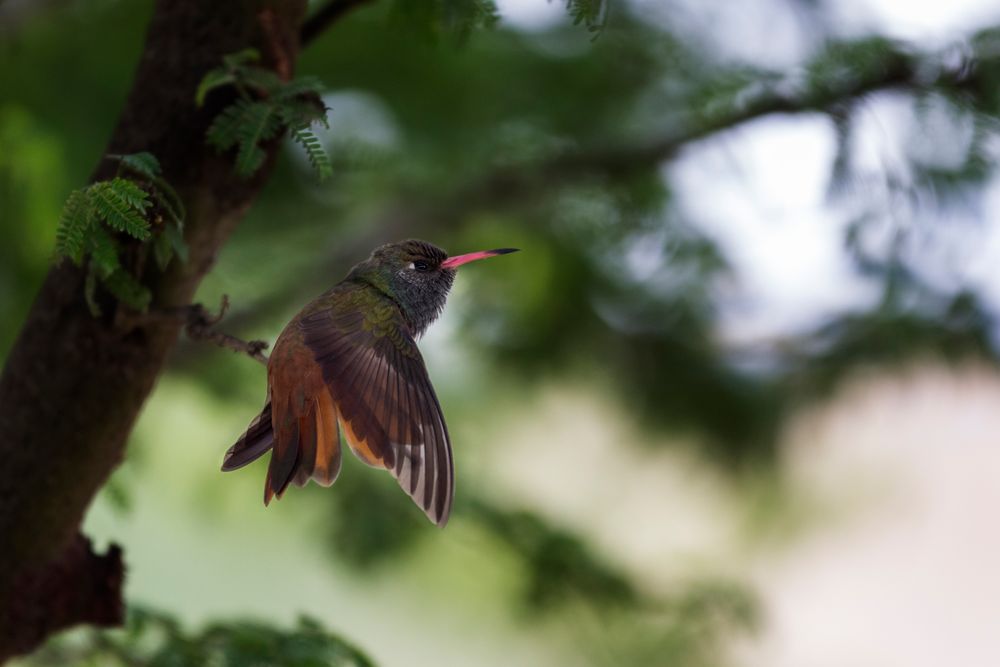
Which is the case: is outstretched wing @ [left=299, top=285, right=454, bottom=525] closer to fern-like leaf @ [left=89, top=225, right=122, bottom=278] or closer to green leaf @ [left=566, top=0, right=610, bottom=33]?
fern-like leaf @ [left=89, top=225, right=122, bottom=278]

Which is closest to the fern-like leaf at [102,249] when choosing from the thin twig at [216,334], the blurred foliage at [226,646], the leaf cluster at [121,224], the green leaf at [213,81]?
the leaf cluster at [121,224]

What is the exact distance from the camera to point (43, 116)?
144 inches

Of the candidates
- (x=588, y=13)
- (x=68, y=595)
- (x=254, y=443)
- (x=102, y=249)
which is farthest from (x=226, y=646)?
(x=588, y=13)

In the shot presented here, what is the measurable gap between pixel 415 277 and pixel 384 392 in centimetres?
24

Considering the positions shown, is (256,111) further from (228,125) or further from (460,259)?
(460,259)

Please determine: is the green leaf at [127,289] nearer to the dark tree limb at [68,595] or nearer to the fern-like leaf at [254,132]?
the fern-like leaf at [254,132]

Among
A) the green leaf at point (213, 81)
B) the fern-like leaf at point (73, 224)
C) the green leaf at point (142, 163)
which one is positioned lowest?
the fern-like leaf at point (73, 224)

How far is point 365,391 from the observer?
1.20 m

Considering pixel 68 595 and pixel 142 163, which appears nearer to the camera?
pixel 142 163

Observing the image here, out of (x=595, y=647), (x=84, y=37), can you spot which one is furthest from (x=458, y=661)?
(x=84, y=37)

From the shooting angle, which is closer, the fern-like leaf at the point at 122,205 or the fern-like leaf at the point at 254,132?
the fern-like leaf at the point at 122,205

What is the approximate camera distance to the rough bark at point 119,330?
135 centimetres

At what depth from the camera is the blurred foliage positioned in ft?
5.35

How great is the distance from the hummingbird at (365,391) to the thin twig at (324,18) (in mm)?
336
